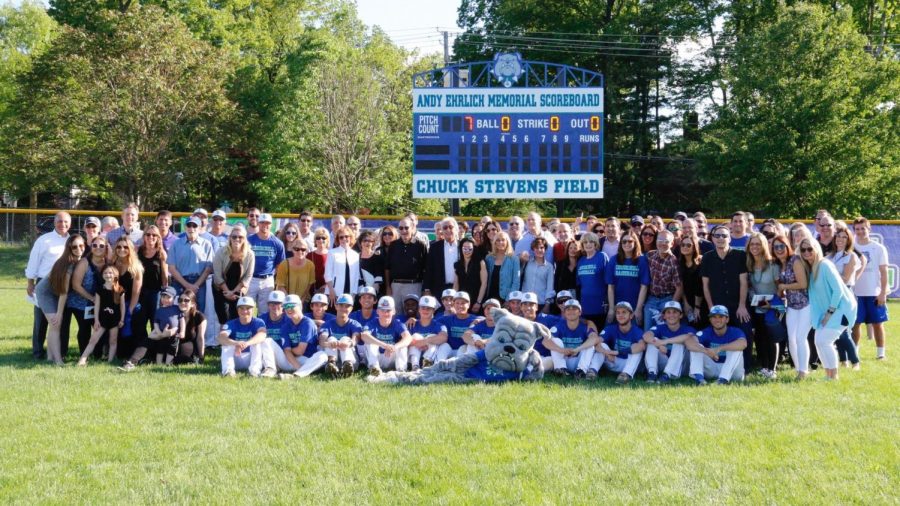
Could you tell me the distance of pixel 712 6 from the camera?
1455 inches

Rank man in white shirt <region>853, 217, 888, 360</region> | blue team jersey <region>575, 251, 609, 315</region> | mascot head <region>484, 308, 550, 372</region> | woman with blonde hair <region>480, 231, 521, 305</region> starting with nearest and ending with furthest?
mascot head <region>484, 308, 550, 372</region> → blue team jersey <region>575, 251, 609, 315</region> → woman with blonde hair <region>480, 231, 521, 305</region> → man in white shirt <region>853, 217, 888, 360</region>

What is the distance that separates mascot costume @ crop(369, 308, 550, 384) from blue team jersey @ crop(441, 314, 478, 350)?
753 millimetres

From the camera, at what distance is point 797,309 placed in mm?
8219

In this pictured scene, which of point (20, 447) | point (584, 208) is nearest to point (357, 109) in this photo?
point (584, 208)

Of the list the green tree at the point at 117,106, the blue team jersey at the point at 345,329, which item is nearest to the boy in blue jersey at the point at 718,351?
the blue team jersey at the point at 345,329

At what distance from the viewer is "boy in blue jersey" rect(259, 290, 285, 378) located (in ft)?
27.8

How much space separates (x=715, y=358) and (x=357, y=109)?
22864 mm

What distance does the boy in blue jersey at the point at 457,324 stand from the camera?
8969 mm

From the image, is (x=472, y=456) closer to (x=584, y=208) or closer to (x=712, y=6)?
(x=584, y=208)

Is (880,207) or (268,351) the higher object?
(880,207)

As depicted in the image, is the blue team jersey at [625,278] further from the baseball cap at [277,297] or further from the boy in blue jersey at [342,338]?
the baseball cap at [277,297]

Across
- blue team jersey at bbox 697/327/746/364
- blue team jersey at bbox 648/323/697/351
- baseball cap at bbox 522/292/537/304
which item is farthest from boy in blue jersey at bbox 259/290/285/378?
blue team jersey at bbox 697/327/746/364

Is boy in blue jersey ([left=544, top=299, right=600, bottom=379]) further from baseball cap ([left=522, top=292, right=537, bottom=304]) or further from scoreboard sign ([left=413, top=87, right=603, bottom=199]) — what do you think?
scoreboard sign ([left=413, top=87, right=603, bottom=199])

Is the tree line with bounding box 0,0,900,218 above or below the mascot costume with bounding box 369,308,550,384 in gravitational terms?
above
